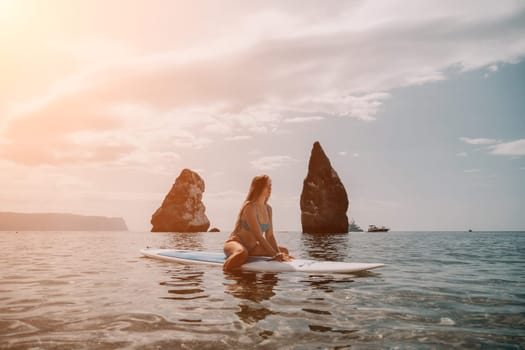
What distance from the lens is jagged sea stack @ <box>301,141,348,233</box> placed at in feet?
261

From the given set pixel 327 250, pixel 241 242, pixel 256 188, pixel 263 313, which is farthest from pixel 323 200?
pixel 263 313

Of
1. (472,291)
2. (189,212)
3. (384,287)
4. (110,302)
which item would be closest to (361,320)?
(384,287)

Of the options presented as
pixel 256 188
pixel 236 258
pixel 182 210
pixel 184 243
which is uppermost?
pixel 256 188

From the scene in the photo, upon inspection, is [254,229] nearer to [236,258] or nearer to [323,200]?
[236,258]

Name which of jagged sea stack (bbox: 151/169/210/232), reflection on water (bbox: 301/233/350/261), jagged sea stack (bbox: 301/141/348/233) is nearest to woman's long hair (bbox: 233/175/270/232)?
reflection on water (bbox: 301/233/350/261)

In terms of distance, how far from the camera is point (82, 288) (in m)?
7.05

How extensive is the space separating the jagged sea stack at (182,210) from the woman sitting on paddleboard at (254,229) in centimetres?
10633

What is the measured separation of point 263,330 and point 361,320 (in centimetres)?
137

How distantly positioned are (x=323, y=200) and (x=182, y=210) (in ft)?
171

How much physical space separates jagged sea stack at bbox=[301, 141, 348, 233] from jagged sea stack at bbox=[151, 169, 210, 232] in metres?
45.4

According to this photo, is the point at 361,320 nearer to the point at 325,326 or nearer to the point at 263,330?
the point at 325,326

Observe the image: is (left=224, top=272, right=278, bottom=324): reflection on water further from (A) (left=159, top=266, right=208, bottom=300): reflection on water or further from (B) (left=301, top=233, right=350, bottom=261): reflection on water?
(B) (left=301, top=233, right=350, bottom=261): reflection on water

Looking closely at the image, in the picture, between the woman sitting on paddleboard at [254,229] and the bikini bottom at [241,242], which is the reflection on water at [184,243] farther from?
the woman sitting on paddleboard at [254,229]

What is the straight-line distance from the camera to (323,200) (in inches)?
3182
